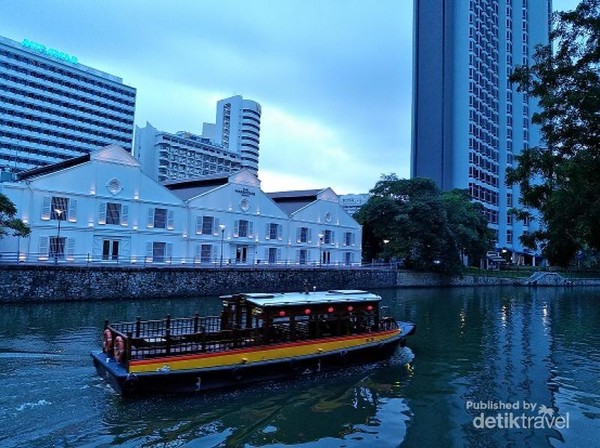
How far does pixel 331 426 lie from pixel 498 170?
9970cm

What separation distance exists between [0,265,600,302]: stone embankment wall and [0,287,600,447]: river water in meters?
8.83

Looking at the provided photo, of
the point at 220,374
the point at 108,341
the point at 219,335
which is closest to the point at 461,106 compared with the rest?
the point at 219,335

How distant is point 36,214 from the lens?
35719 mm

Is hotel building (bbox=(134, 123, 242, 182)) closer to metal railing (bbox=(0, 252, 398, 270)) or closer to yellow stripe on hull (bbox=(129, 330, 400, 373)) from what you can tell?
metal railing (bbox=(0, 252, 398, 270))

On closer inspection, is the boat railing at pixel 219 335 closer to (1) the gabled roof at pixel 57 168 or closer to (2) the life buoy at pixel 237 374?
(2) the life buoy at pixel 237 374

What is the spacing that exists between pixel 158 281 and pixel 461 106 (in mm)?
71284

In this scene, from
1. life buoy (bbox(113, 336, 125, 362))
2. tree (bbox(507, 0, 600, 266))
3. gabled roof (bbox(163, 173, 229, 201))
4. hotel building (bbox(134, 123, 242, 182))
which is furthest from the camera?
hotel building (bbox(134, 123, 242, 182))

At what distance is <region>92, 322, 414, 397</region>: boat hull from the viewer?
12406 mm

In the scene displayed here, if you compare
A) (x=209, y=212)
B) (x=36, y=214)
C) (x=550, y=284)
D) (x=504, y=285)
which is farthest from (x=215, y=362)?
(x=550, y=284)

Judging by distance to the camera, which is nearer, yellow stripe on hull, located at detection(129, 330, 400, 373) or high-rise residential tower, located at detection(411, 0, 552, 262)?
yellow stripe on hull, located at detection(129, 330, 400, 373)

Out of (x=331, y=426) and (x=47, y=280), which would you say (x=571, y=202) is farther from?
(x=47, y=280)

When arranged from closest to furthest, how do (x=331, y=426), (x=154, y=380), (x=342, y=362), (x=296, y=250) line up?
1. (x=331, y=426)
2. (x=154, y=380)
3. (x=342, y=362)
4. (x=296, y=250)

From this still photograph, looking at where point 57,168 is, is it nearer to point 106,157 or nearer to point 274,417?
point 106,157

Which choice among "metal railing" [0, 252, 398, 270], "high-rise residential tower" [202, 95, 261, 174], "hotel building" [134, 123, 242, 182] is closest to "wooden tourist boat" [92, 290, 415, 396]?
"metal railing" [0, 252, 398, 270]
